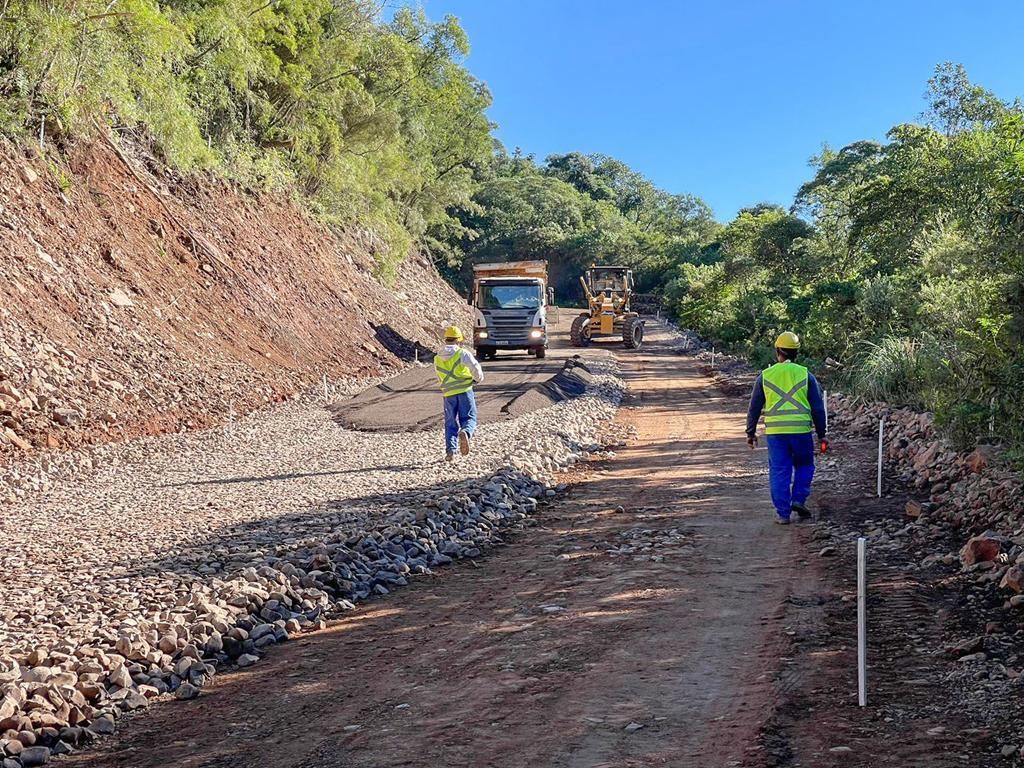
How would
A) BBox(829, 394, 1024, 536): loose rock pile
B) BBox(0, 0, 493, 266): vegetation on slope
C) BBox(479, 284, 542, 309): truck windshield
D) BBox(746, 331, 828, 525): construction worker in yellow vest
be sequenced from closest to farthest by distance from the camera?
BBox(829, 394, 1024, 536): loose rock pile < BBox(746, 331, 828, 525): construction worker in yellow vest < BBox(0, 0, 493, 266): vegetation on slope < BBox(479, 284, 542, 309): truck windshield

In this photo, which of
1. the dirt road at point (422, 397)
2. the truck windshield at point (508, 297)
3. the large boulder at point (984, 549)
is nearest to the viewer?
the large boulder at point (984, 549)

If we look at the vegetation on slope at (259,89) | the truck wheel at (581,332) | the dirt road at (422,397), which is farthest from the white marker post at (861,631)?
the truck wheel at (581,332)

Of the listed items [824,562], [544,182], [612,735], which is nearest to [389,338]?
[824,562]

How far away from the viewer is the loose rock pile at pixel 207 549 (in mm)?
5320

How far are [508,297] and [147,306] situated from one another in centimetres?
1456

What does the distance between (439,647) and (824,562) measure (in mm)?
3489

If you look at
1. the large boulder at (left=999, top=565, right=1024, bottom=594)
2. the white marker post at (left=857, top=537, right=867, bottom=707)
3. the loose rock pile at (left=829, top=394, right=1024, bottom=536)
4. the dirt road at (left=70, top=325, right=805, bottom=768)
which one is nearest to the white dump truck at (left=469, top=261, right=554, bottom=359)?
the loose rock pile at (left=829, top=394, right=1024, bottom=536)

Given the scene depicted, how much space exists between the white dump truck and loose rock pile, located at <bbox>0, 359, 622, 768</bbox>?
1553 cm

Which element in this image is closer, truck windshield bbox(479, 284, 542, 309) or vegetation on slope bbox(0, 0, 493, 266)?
vegetation on slope bbox(0, 0, 493, 266)

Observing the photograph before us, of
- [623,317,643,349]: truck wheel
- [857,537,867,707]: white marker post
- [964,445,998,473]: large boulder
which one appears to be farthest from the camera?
[623,317,643,349]: truck wheel

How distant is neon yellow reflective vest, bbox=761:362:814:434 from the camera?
9273 mm

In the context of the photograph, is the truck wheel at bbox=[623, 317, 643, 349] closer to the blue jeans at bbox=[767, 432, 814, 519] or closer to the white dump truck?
the white dump truck

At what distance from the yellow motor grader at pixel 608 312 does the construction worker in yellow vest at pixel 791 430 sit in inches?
1094

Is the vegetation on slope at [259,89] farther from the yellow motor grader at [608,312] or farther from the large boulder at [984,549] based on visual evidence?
the large boulder at [984,549]
